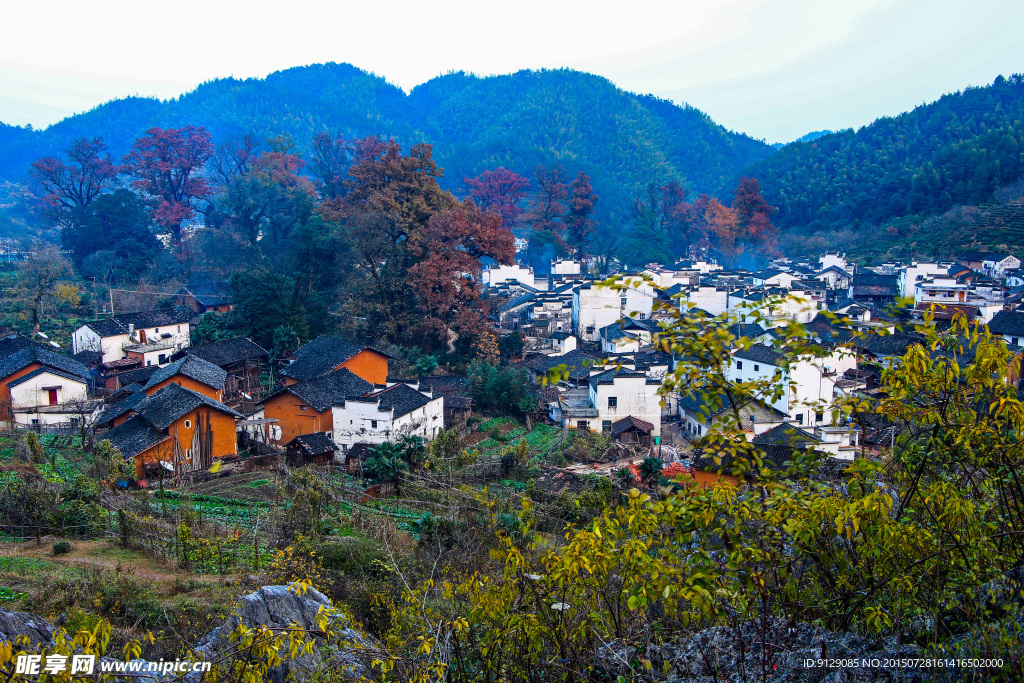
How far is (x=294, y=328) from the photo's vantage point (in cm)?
2447

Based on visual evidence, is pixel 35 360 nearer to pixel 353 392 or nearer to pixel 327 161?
pixel 353 392

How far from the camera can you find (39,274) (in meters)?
26.1

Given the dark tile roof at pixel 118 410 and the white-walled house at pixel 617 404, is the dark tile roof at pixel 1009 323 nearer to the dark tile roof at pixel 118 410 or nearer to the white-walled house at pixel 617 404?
the white-walled house at pixel 617 404

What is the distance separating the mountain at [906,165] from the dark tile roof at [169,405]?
49234mm

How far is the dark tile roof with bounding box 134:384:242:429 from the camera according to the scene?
49.5ft

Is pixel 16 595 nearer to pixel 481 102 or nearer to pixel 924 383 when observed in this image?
pixel 924 383

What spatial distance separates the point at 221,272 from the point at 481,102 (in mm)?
70322

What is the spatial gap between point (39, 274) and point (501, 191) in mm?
30434

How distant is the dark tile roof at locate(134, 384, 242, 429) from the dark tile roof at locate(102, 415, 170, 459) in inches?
6.0

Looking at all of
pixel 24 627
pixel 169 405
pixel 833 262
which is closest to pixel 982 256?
pixel 833 262

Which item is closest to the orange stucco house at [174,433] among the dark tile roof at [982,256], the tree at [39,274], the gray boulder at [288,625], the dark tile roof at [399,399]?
the dark tile roof at [399,399]

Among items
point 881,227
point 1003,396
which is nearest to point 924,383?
point 1003,396

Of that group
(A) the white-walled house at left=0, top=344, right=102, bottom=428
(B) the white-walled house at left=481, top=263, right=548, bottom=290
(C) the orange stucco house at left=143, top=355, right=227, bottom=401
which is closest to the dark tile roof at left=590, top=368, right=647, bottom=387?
(C) the orange stucco house at left=143, top=355, right=227, bottom=401

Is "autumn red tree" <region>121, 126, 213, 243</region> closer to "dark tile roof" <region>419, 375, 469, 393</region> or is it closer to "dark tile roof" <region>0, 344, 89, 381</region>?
"dark tile roof" <region>0, 344, 89, 381</region>
